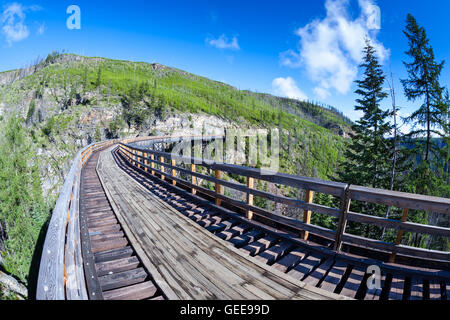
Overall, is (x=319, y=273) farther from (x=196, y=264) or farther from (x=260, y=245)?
(x=196, y=264)

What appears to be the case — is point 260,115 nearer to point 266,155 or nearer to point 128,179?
point 266,155

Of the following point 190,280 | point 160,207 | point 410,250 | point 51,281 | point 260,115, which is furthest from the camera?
point 260,115

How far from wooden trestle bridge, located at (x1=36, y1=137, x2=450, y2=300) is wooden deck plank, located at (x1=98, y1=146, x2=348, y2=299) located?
0.05ft

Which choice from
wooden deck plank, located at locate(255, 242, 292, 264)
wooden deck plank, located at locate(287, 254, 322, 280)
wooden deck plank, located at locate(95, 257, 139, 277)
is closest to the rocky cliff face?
wooden deck plank, located at locate(95, 257, 139, 277)

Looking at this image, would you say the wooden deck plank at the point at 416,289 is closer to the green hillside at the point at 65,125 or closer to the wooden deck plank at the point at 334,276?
the wooden deck plank at the point at 334,276

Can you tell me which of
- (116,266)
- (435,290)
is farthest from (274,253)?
(116,266)

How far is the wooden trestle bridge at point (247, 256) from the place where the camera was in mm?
2527

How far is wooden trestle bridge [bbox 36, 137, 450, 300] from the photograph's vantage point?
2527 mm

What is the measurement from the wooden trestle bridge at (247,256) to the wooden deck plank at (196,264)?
0.05 feet

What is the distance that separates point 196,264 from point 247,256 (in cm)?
84

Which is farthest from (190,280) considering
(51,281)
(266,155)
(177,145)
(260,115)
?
(260,115)

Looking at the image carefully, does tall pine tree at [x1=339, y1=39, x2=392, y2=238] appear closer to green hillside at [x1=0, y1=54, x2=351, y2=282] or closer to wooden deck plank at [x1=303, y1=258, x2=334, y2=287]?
green hillside at [x1=0, y1=54, x2=351, y2=282]

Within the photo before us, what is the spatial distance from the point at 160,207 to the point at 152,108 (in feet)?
251
